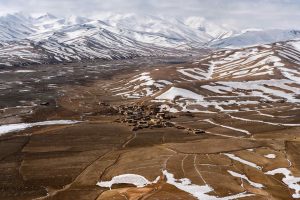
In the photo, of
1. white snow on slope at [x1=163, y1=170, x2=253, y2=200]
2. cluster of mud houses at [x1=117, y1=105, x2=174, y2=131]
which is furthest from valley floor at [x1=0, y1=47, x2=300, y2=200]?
cluster of mud houses at [x1=117, y1=105, x2=174, y2=131]

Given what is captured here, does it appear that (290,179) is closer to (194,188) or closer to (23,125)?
(194,188)

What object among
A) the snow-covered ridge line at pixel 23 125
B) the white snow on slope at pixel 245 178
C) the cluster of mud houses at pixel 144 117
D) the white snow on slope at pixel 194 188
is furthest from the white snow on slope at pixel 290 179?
the snow-covered ridge line at pixel 23 125

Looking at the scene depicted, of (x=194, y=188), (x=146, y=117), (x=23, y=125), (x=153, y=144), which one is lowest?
(x=194, y=188)

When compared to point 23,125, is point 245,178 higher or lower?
lower

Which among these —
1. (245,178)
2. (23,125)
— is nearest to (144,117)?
(23,125)

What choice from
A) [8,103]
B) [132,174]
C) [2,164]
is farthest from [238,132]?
[8,103]

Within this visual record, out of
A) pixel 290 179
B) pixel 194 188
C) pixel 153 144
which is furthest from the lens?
pixel 153 144
